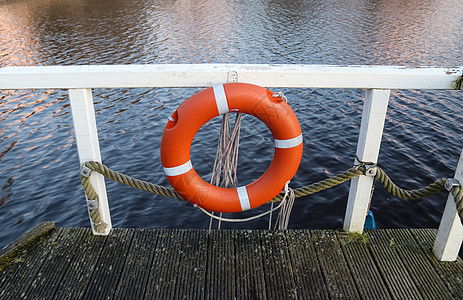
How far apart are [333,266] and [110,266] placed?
1323 millimetres

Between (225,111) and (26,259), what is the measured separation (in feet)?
4.99

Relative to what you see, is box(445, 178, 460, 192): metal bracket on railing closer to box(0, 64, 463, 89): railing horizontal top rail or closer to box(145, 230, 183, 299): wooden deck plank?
box(0, 64, 463, 89): railing horizontal top rail

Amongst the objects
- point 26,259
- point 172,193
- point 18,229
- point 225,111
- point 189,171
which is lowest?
point 18,229

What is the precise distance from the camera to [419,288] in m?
1.93

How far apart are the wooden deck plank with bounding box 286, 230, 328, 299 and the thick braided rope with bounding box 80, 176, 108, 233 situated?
121cm

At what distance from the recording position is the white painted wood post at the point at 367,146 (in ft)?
6.41

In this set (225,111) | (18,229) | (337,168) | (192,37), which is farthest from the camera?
(192,37)

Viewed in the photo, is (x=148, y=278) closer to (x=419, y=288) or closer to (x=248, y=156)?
(x=419, y=288)

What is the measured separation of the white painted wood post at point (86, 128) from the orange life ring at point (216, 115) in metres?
0.45

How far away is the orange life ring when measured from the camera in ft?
6.13

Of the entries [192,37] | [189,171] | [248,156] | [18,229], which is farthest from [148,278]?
[192,37]

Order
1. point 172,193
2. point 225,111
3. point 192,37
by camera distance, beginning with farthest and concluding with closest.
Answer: point 192,37 < point 172,193 < point 225,111

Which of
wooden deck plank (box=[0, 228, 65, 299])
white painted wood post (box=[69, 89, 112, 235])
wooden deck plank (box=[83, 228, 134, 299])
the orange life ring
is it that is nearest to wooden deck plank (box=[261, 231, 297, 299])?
the orange life ring

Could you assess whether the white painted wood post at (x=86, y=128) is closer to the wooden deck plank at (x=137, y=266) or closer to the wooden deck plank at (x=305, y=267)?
the wooden deck plank at (x=137, y=266)
